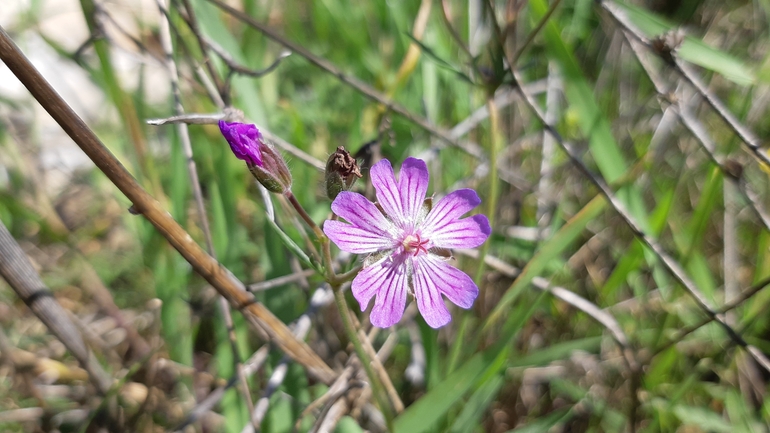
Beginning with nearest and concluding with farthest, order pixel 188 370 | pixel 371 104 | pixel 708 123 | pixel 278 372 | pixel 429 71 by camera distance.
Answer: pixel 278 372, pixel 188 370, pixel 429 71, pixel 371 104, pixel 708 123

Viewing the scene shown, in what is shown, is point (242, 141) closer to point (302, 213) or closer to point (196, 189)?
point (302, 213)

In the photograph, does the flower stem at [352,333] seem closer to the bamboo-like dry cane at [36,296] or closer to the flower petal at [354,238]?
the flower petal at [354,238]

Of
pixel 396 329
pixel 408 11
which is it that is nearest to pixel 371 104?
pixel 408 11

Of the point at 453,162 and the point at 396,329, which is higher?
the point at 453,162

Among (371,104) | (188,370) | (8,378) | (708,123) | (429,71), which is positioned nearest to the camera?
(188,370)

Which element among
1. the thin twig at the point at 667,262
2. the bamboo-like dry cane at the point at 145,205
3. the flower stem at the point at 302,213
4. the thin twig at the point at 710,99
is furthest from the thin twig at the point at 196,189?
the thin twig at the point at 710,99

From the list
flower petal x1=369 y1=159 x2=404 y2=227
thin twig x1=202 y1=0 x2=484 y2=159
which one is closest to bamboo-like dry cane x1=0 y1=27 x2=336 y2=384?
flower petal x1=369 y1=159 x2=404 y2=227

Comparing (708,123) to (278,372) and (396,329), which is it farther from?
(278,372)

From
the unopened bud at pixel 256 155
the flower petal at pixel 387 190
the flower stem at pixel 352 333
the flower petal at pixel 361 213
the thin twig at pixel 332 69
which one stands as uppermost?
the thin twig at pixel 332 69

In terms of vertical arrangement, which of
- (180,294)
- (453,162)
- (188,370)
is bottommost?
(188,370)
